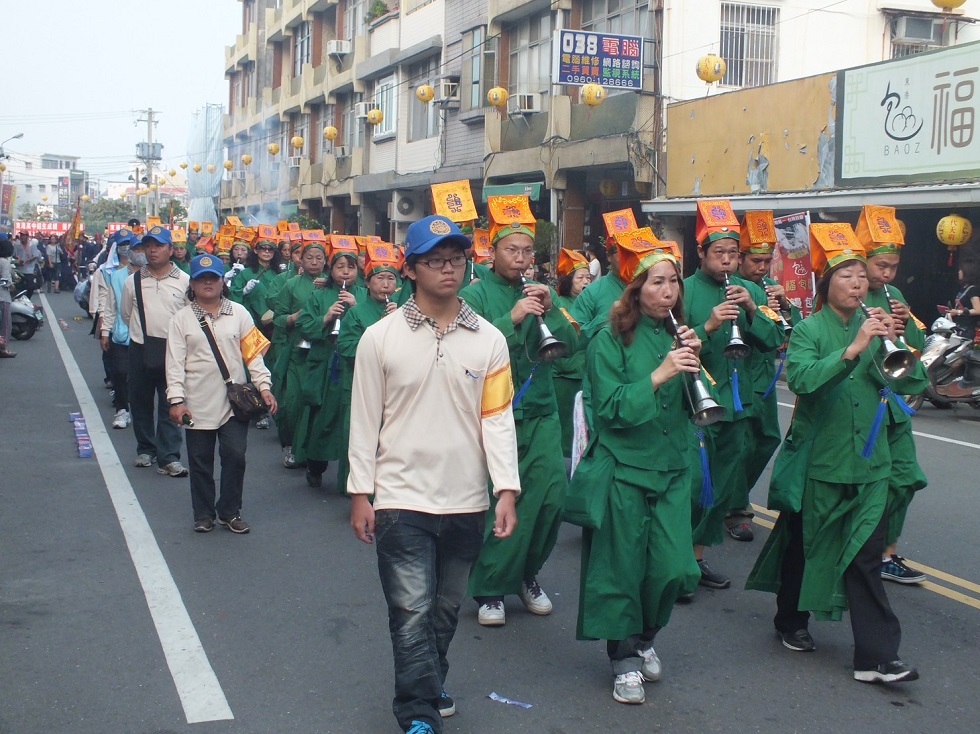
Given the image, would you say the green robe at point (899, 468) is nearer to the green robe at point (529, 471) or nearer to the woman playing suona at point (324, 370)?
the green robe at point (529, 471)

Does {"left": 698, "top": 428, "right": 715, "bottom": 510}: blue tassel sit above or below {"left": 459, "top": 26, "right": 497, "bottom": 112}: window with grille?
below

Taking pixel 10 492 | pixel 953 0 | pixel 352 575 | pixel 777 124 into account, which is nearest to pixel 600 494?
pixel 352 575

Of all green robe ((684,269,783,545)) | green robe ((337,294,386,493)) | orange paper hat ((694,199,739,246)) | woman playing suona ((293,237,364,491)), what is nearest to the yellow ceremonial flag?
green robe ((337,294,386,493))

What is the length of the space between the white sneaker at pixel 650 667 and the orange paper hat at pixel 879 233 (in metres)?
2.30

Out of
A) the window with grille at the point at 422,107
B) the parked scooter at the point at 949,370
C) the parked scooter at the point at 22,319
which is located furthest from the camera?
the window with grille at the point at 422,107

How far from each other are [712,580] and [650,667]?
5.29 feet

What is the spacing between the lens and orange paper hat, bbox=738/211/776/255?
727 cm

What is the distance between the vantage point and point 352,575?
261 inches

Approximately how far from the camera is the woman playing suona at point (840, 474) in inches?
193

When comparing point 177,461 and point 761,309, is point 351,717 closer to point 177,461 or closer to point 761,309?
point 761,309

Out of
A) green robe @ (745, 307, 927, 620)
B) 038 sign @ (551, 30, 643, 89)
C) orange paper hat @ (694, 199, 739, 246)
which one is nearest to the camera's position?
green robe @ (745, 307, 927, 620)

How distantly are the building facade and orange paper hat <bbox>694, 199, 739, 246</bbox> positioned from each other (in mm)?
14428

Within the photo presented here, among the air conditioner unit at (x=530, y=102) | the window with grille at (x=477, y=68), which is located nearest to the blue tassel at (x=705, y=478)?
the air conditioner unit at (x=530, y=102)

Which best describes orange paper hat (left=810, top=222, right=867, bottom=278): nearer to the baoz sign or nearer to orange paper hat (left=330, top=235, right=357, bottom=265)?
orange paper hat (left=330, top=235, right=357, bottom=265)
